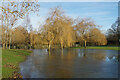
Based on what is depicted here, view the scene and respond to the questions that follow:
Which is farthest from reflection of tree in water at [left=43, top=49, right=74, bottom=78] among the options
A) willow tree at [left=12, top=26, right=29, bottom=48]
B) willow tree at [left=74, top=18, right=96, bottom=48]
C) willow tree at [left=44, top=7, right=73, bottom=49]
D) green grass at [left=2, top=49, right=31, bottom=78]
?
willow tree at [left=74, top=18, right=96, bottom=48]

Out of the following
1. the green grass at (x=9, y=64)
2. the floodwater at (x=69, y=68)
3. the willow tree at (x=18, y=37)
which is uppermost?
the willow tree at (x=18, y=37)

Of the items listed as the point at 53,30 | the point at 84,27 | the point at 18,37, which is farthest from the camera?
the point at 84,27

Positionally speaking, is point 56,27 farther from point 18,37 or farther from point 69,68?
point 69,68

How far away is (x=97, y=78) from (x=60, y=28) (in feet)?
76.0

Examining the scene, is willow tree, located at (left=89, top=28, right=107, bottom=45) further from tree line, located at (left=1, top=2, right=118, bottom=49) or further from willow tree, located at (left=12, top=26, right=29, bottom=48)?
willow tree, located at (left=12, top=26, right=29, bottom=48)

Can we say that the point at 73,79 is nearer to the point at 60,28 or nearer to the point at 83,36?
the point at 60,28

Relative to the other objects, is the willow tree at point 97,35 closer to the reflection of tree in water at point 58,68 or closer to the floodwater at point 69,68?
the floodwater at point 69,68

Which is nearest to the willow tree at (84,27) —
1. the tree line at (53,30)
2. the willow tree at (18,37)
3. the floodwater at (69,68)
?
the tree line at (53,30)

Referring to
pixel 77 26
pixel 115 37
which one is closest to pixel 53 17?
pixel 77 26

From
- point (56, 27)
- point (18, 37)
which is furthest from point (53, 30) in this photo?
point (18, 37)

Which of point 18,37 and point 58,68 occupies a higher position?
point 18,37

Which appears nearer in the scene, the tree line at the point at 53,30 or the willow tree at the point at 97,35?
the tree line at the point at 53,30

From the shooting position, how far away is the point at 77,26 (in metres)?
44.5

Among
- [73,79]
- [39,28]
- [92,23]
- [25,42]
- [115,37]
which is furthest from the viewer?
[115,37]
